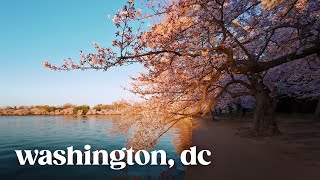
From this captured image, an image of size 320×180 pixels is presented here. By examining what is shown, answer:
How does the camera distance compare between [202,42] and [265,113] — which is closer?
[202,42]

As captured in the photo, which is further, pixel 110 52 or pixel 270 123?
pixel 270 123

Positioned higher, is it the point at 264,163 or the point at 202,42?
the point at 202,42

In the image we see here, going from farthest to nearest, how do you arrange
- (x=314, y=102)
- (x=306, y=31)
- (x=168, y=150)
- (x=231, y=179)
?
(x=314, y=102)
(x=168, y=150)
(x=306, y=31)
(x=231, y=179)

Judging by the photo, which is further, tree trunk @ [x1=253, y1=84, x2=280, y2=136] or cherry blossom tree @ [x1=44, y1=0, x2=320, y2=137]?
tree trunk @ [x1=253, y1=84, x2=280, y2=136]

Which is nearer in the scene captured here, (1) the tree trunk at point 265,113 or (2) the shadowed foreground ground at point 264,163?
(2) the shadowed foreground ground at point 264,163

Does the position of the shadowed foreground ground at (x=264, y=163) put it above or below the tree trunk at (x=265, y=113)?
below

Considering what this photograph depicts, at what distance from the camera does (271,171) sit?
1013 centimetres

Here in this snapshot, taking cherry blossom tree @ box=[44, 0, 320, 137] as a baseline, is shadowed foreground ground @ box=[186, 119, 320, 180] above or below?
below

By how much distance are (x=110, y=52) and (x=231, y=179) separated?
5376 millimetres

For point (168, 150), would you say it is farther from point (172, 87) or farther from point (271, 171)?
point (271, 171)

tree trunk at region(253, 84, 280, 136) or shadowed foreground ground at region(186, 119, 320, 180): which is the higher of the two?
tree trunk at region(253, 84, 280, 136)

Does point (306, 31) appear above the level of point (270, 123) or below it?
above

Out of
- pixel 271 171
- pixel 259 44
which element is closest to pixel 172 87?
pixel 259 44

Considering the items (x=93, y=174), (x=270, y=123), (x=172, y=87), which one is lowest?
(x=93, y=174)
